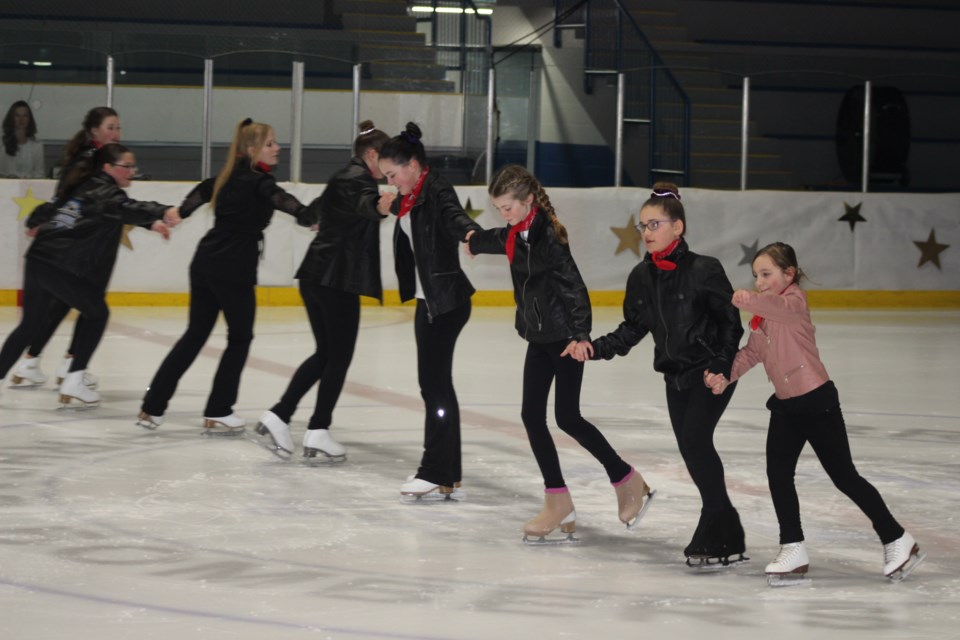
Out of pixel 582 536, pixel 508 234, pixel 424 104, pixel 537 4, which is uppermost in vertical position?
pixel 537 4

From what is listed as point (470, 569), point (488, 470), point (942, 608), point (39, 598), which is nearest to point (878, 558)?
point (942, 608)

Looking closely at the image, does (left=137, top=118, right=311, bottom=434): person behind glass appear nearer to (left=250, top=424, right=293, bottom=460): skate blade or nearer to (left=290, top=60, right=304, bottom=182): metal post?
(left=250, top=424, right=293, bottom=460): skate blade

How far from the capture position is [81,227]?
7211mm

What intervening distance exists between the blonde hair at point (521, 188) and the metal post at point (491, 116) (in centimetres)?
804

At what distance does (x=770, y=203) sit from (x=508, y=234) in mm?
9618

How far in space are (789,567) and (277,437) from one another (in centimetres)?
257

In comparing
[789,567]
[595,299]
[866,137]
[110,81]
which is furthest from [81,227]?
[866,137]

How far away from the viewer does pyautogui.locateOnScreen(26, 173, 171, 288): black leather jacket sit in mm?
7164

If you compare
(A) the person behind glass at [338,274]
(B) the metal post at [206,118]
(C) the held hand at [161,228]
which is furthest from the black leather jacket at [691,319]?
(B) the metal post at [206,118]

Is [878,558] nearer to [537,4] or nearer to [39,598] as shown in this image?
[39,598]

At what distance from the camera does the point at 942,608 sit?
13.2 feet

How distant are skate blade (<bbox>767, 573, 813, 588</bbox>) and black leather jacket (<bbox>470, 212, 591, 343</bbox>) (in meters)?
0.93

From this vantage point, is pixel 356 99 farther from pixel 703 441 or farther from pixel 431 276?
pixel 703 441

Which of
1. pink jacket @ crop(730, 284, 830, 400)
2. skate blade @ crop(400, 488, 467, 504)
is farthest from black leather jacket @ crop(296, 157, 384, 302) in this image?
pink jacket @ crop(730, 284, 830, 400)
